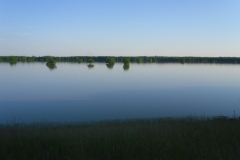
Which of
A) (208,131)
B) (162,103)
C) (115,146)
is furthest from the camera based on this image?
(162,103)

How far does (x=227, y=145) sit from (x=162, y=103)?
1184 cm

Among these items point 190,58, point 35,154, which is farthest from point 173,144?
point 190,58

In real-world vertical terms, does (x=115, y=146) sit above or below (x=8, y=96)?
above

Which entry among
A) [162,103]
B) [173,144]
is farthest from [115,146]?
[162,103]

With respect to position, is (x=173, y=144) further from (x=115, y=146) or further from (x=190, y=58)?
(x=190, y=58)

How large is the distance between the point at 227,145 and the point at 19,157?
3107mm

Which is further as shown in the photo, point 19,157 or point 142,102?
point 142,102

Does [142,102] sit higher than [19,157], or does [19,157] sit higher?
[19,157]

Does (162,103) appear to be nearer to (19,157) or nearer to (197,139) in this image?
(197,139)

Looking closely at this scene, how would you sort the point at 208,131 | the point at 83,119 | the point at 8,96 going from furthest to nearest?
the point at 8,96 < the point at 83,119 < the point at 208,131

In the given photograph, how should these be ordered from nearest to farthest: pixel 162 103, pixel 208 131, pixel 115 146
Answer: pixel 115 146 < pixel 208 131 < pixel 162 103

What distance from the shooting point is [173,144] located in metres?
3.89

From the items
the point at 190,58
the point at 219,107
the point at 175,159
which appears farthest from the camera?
the point at 190,58

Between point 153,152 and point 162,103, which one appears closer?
point 153,152
